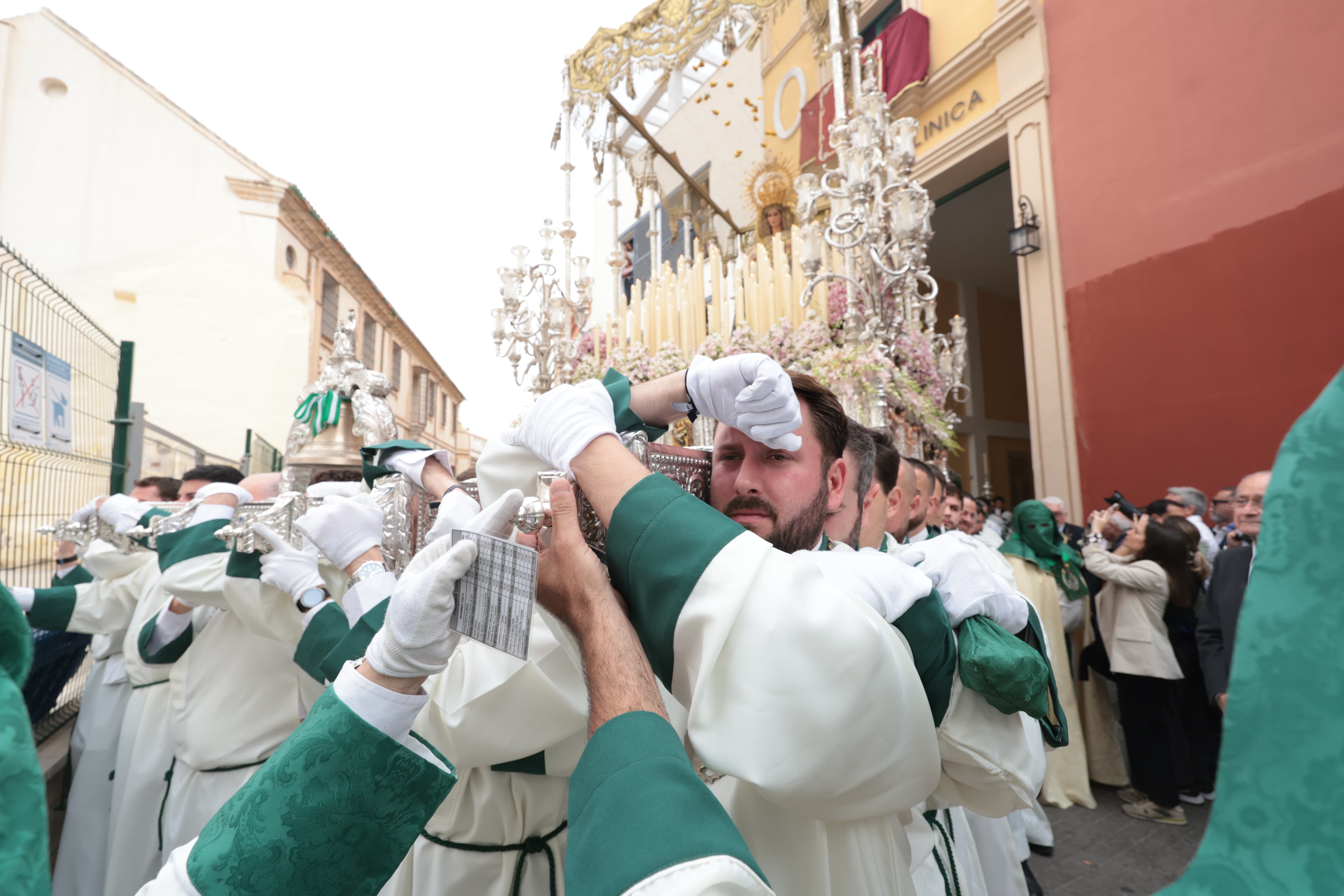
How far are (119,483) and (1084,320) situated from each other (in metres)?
9.34

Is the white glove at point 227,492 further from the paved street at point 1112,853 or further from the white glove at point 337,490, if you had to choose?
the paved street at point 1112,853

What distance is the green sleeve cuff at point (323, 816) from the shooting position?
84 cm

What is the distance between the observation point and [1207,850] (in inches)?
16.8

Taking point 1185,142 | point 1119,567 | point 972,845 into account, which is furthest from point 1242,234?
point 972,845

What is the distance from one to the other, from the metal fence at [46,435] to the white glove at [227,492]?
95 cm

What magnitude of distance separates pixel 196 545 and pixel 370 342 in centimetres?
1932

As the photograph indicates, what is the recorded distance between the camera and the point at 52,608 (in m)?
3.37

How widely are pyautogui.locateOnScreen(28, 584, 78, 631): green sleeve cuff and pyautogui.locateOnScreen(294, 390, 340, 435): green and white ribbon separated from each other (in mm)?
1592

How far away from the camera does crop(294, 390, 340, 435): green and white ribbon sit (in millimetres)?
3105

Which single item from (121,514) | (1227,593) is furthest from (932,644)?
(121,514)

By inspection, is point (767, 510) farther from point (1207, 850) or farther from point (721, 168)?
point (721, 168)

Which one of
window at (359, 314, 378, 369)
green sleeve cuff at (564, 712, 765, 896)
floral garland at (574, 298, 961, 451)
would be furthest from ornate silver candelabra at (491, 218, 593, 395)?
window at (359, 314, 378, 369)

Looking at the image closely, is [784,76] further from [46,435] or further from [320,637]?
[320,637]

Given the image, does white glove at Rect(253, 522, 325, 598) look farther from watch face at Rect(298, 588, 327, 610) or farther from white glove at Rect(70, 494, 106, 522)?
white glove at Rect(70, 494, 106, 522)
